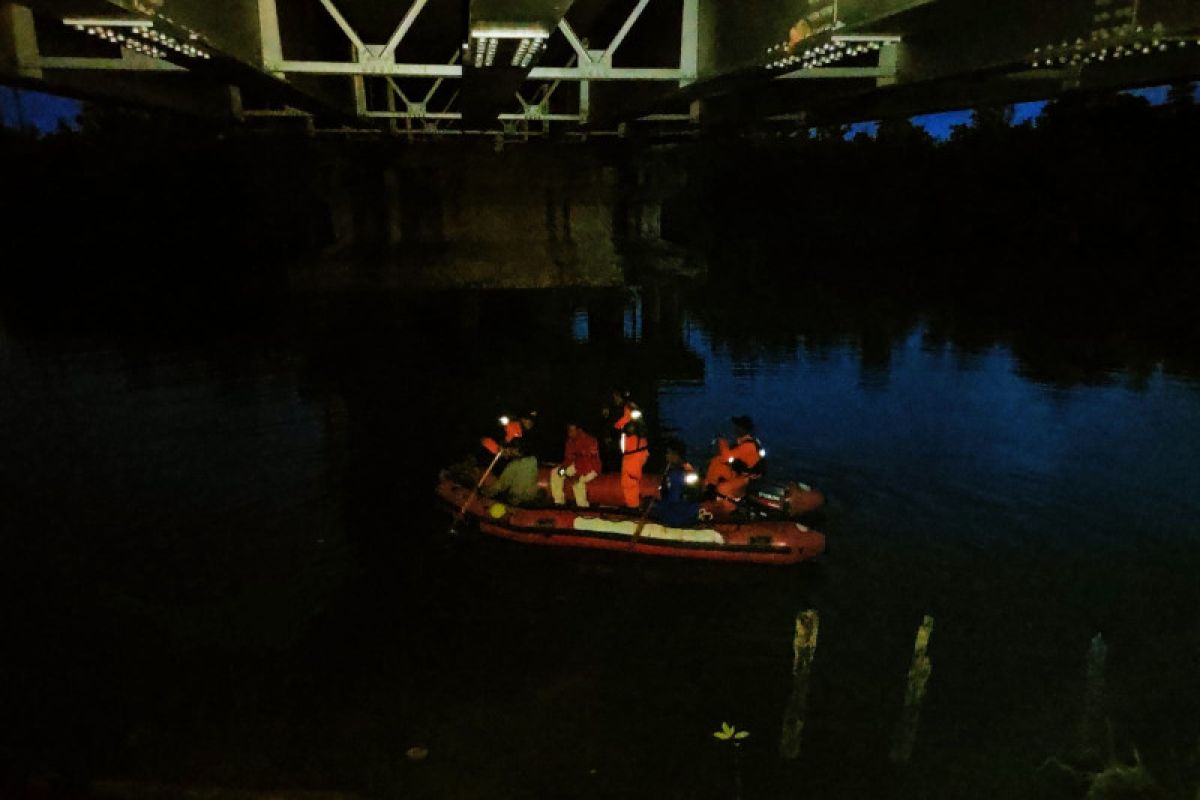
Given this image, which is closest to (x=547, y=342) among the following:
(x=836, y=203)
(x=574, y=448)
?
(x=574, y=448)

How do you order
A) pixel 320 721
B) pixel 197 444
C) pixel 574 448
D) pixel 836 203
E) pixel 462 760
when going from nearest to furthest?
pixel 462 760
pixel 320 721
pixel 574 448
pixel 197 444
pixel 836 203

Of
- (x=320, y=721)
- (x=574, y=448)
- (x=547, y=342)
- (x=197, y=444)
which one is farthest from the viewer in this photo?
(x=547, y=342)

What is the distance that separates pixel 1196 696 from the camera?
6.62 metres

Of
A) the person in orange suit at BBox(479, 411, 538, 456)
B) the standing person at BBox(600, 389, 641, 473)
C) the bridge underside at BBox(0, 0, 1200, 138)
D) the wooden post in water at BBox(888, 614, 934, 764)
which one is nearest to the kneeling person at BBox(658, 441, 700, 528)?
the standing person at BBox(600, 389, 641, 473)

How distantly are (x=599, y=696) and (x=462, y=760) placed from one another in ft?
4.07

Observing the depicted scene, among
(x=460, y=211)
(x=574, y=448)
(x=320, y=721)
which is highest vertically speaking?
(x=460, y=211)

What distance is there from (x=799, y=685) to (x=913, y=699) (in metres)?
0.78

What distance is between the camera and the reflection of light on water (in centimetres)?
2272

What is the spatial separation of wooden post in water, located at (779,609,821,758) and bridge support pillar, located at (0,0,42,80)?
822 cm

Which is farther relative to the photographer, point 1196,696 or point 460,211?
point 460,211

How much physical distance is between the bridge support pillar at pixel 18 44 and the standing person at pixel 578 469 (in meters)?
6.20

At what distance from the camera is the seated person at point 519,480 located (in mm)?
9117

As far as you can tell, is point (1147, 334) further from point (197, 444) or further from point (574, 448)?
point (197, 444)

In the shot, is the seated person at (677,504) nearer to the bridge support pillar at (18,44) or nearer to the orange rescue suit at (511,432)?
the orange rescue suit at (511,432)
